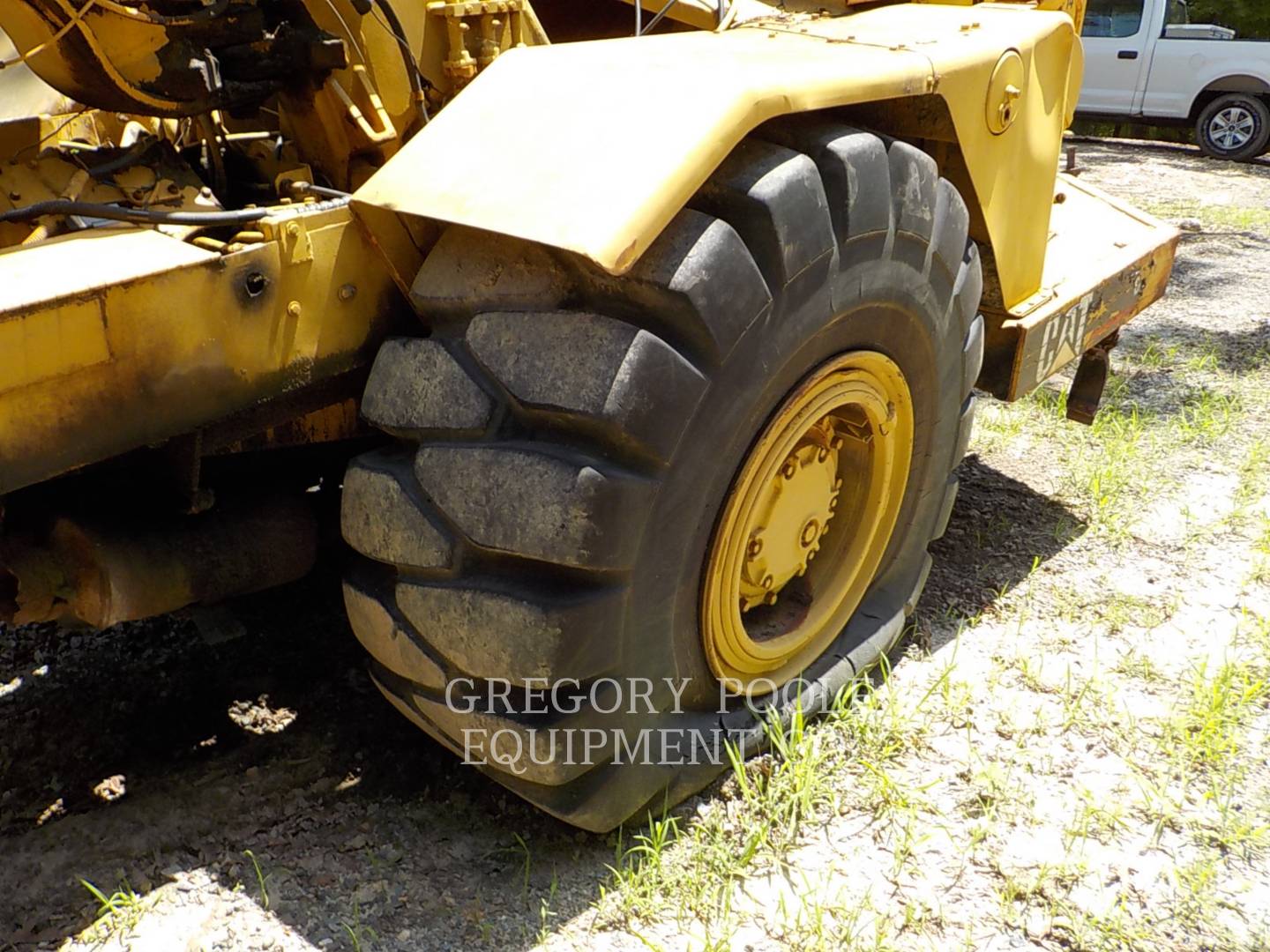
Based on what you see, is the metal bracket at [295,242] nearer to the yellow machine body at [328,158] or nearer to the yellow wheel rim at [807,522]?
the yellow machine body at [328,158]

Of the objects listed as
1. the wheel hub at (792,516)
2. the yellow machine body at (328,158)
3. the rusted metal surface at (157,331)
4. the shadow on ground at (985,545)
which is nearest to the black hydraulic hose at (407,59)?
the yellow machine body at (328,158)

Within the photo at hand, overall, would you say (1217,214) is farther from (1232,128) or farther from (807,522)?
(807,522)

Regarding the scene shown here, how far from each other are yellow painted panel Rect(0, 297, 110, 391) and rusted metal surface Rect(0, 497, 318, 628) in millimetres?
556

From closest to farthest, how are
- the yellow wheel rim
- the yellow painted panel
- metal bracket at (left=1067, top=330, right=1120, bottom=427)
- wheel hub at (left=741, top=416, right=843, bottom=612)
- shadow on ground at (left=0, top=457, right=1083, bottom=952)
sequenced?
1. the yellow painted panel
2. shadow on ground at (left=0, top=457, right=1083, bottom=952)
3. the yellow wheel rim
4. wheel hub at (left=741, top=416, right=843, bottom=612)
5. metal bracket at (left=1067, top=330, right=1120, bottom=427)

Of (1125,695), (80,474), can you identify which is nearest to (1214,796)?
(1125,695)

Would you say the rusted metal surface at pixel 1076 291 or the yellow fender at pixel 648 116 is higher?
the yellow fender at pixel 648 116

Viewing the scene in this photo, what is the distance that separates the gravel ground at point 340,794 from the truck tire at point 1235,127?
354 inches

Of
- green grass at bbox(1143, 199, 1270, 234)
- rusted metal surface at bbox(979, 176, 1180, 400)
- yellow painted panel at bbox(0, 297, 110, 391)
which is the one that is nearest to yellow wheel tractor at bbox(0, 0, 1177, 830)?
yellow painted panel at bbox(0, 297, 110, 391)

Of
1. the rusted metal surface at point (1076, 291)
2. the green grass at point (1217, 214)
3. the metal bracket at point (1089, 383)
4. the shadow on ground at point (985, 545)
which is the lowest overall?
the green grass at point (1217, 214)

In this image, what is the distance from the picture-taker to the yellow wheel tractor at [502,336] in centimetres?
175

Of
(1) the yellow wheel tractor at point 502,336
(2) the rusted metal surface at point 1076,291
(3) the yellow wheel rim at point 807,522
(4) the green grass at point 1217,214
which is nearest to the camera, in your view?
(1) the yellow wheel tractor at point 502,336

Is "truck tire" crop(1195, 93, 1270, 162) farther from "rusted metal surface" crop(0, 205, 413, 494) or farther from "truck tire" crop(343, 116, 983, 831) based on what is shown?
"rusted metal surface" crop(0, 205, 413, 494)

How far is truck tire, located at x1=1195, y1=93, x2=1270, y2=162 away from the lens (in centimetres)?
1090

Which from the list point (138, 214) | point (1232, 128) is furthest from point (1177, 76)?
point (138, 214)
